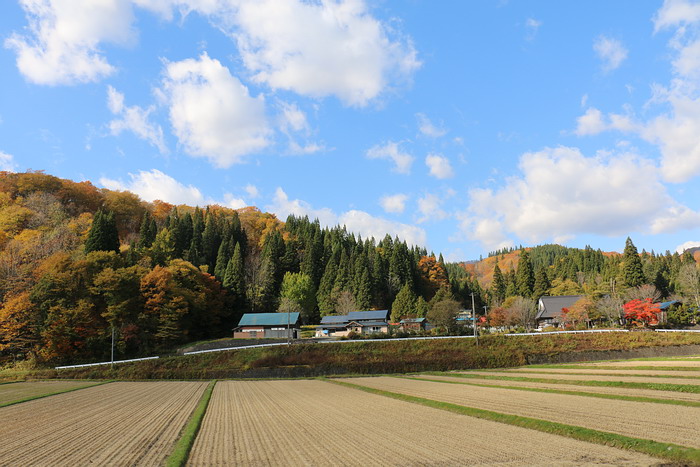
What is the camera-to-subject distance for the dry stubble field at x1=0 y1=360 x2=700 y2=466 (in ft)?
32.1

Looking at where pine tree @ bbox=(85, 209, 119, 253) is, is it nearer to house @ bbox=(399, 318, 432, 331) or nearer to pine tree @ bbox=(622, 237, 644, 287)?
house @ bbox=(399, 318, 432, 331)

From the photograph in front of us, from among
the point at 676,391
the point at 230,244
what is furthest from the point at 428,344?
the point at 230,244

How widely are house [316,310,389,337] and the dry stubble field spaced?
143 feet

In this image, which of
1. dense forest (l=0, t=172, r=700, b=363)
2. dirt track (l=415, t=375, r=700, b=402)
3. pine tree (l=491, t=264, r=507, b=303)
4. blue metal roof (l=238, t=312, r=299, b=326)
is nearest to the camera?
dirt track (l=415, t=375, r=700, b=402)

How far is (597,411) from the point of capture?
14.1 m

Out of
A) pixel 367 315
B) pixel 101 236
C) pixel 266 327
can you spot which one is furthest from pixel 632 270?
pixel 101 236

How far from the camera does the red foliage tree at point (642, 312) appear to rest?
170 feet

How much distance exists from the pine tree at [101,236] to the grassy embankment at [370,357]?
20216 millimetres

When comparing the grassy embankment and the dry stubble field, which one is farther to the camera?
the grassy embankment

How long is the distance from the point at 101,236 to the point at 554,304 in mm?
69441

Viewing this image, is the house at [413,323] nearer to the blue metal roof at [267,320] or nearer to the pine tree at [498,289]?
the blue metal roof at [267,320]

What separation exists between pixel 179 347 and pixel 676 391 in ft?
166

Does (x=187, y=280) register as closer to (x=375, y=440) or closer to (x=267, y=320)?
(x=267, y=320)

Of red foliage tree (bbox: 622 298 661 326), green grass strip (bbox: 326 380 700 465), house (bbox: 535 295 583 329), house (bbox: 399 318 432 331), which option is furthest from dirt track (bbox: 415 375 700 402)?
house (bbox: 535 295 583 329)
